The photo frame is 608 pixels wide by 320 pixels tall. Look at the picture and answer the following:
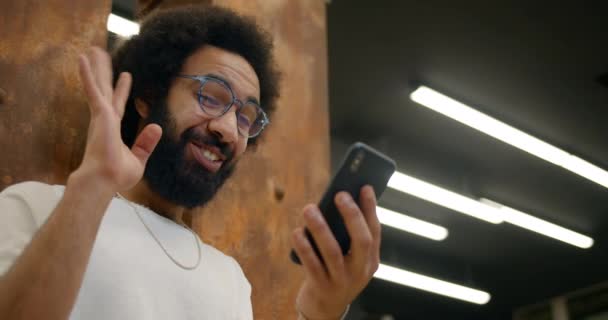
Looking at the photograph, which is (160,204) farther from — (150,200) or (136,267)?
(136,267)

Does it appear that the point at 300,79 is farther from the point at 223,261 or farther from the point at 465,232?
the point at 465,232

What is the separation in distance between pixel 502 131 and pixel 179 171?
4640 mm

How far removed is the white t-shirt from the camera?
125cm

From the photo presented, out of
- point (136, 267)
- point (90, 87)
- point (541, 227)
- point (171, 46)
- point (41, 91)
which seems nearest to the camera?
point (90, 87)

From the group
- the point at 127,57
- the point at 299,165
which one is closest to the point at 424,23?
the point at 299,165

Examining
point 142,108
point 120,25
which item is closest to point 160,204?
point 142,108

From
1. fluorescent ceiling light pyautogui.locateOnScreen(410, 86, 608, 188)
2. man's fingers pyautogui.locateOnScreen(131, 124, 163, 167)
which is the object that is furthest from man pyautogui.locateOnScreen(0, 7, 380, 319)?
fluorescent ceiling light pyautogui.locateOnScreen(410, 86, 608, 188)

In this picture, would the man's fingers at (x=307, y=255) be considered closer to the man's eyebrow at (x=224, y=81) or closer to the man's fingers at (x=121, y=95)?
the man's fingers at (x=121, y=95)

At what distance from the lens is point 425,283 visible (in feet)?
29.7

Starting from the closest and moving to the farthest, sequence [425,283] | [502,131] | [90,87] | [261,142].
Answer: [90,87], [261,142], [502,131], [425,283]

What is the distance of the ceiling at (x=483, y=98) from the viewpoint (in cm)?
514

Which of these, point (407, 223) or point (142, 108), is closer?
point (142, 108)

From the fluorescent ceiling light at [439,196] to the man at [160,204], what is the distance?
14.4 feet

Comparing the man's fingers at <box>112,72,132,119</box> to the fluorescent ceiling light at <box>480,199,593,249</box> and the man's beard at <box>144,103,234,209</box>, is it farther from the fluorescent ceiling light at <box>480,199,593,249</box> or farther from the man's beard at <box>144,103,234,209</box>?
the fluorescent ceiling light at <box>480,199,593,249</box>
